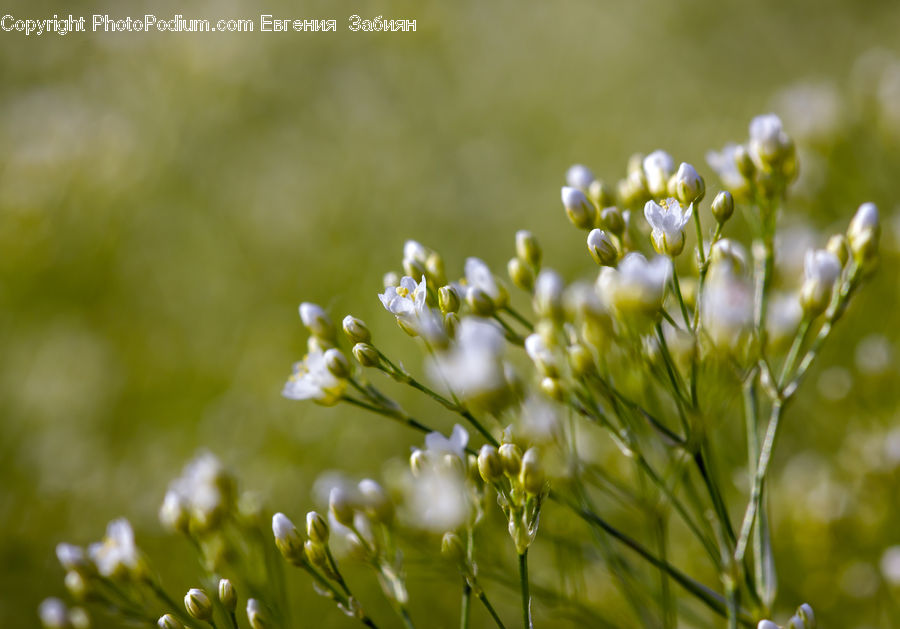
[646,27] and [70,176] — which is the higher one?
[646,27]

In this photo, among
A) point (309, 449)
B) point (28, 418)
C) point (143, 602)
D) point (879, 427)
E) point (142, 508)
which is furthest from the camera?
point (28, 418)

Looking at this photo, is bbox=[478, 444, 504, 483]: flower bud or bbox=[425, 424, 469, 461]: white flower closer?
bbox=[478, 444, 504, 483]: flower bud

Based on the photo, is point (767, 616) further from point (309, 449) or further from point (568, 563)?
point (309, 449)

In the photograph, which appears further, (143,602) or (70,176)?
(70,176)

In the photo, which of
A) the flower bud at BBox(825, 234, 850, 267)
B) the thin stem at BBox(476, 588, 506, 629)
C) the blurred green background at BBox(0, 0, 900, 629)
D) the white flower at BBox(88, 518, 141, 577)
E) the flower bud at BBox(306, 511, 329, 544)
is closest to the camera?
the thin stem at BBox(476, 588, 506, 629)

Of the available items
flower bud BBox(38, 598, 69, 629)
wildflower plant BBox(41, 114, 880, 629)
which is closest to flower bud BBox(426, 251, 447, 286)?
wildflower plant BBox(41, 114, 880, 629)

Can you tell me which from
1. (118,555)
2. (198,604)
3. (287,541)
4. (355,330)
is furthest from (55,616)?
(355,330)

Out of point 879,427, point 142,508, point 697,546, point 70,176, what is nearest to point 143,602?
point 142,508

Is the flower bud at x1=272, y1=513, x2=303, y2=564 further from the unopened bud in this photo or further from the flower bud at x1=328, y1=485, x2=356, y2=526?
the unopened bud
